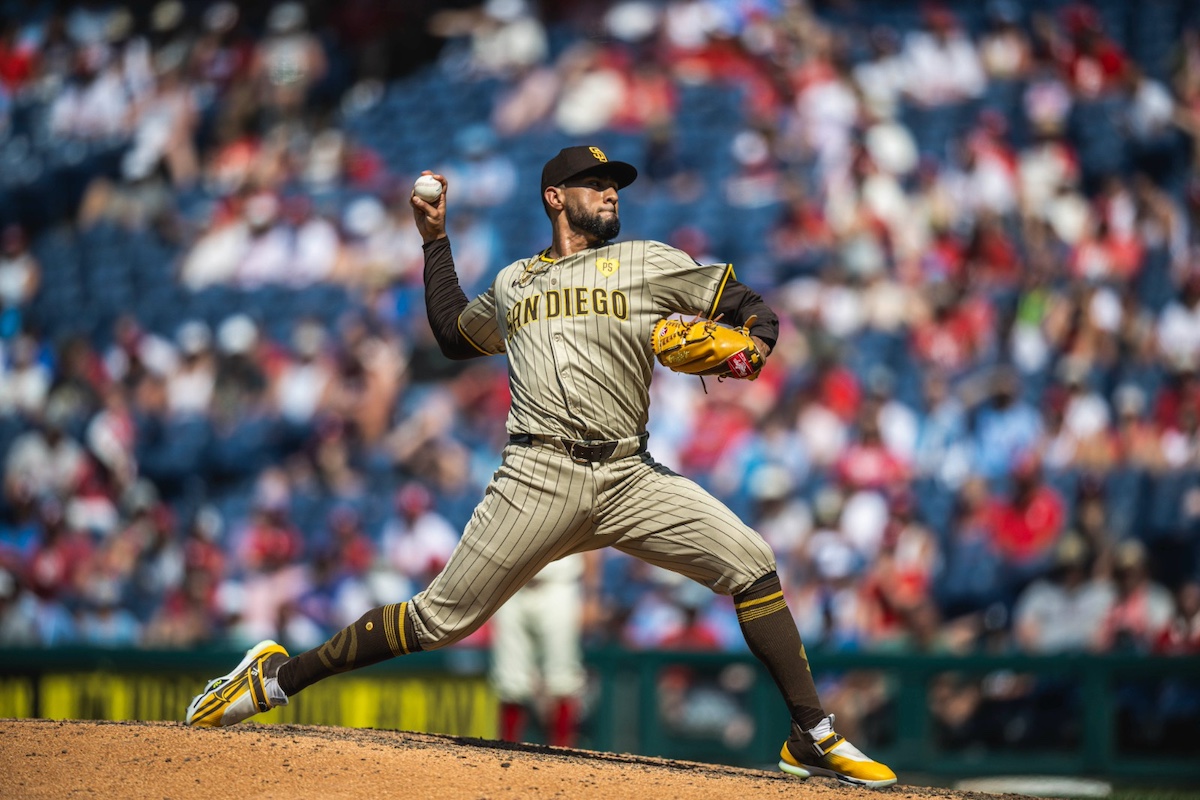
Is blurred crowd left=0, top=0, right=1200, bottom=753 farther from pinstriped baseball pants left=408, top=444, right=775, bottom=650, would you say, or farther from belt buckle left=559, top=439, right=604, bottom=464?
belt buckle left=559, top=439, right=604, bottom=464

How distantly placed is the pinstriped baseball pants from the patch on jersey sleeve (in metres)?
0.49

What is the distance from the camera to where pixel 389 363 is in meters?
9.30

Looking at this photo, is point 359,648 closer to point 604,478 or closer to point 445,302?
point 604,478

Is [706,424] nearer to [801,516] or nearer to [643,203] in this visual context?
[801,516]

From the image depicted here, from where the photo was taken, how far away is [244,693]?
3975 mm

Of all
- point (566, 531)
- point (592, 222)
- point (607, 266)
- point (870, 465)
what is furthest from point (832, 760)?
point (870, 465)

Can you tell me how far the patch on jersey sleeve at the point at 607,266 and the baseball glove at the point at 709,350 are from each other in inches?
9.4

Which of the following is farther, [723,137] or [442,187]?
[723,137]

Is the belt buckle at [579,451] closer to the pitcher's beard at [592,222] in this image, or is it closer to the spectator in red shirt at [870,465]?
the pitcher's beard at [592,222]

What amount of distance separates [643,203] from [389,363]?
6.96ft

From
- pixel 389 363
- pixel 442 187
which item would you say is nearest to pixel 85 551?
pixel 389 363

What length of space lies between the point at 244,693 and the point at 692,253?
574cm

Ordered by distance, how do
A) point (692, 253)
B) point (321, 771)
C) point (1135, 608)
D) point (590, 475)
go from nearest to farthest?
point (321, 771), point (590, 475), point (1135, 608), point (692, 253)

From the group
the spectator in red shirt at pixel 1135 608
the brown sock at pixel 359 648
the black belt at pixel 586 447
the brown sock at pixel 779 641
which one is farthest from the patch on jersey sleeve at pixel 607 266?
the spectator in red shirt at pixel 1135 608
